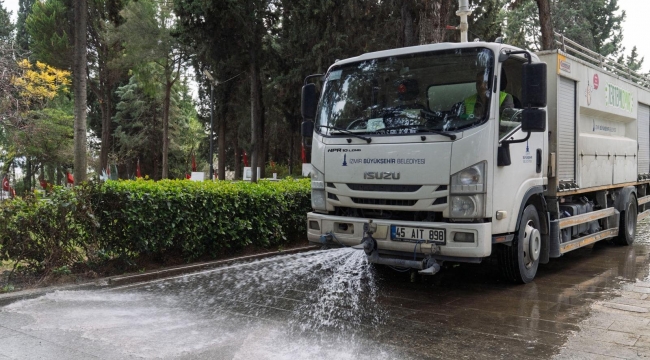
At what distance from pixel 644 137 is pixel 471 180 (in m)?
7.36

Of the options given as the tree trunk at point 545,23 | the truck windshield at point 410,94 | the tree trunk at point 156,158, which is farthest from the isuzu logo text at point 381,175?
the tree trunk at point 156,158

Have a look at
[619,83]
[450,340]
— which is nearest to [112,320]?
[450,340]

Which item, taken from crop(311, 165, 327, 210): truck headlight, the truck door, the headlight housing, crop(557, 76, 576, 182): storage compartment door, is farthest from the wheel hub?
crop(311, 165, 327, 210): truck headlight

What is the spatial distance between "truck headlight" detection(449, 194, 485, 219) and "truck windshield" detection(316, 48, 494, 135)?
801mm

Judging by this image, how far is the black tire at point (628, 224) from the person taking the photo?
10.6 meters

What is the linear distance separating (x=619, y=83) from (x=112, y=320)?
939cm

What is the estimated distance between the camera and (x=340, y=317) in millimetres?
5965

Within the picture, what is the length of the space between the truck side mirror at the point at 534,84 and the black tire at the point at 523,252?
5.17ft

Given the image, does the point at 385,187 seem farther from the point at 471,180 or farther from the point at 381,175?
the point at 471,180

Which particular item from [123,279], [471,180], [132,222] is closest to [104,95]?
[132,222]

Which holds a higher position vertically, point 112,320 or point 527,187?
point 527,187

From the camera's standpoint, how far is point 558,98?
314 inches

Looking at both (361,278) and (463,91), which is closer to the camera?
(463,91)

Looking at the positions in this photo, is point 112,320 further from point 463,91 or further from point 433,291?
point 463,91
